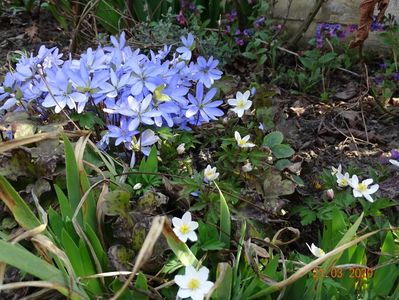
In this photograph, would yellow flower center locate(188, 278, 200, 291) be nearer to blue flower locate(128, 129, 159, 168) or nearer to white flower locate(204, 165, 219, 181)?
white flower locate(204, 165, 219, 181)

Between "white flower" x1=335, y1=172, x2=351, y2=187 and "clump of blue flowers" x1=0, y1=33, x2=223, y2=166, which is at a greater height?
"clump of blue flowers" x1=0, y1=33, x2=223, y2=166

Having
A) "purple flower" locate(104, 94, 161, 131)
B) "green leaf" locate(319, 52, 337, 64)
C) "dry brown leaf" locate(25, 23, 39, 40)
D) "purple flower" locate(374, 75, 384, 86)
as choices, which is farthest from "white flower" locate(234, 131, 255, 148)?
"dry brown leaf" locate(25, 23, 39, 40)

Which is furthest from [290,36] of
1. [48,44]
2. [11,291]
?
[11,291]

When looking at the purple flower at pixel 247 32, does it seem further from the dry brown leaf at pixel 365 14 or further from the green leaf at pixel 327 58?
the dry brown leaf at pixel 365 14

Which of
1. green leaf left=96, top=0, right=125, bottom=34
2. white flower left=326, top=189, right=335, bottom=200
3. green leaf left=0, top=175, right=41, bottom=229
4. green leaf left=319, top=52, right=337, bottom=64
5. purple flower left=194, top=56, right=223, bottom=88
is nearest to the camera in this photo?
green leaf left=0, top=175, right=41, bottom=229

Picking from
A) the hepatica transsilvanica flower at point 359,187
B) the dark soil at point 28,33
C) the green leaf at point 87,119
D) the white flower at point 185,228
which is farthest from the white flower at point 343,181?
the dark soil at point 28,33

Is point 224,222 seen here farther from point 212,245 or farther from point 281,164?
point 281,164
